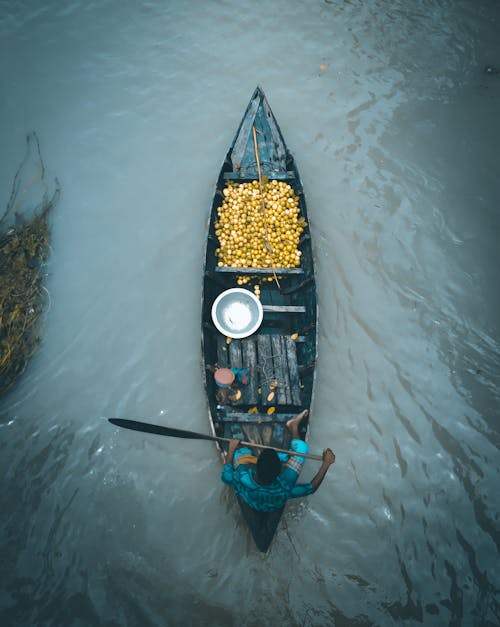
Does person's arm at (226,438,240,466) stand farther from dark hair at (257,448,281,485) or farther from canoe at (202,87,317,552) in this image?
dark hair at (257,448,281,485)

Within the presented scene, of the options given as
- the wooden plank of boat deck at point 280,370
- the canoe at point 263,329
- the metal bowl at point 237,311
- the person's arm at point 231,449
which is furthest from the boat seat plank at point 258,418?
the metal bowl at point 237,311

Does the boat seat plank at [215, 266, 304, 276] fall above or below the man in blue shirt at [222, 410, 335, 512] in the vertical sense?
above

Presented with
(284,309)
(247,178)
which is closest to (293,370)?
(284,309)

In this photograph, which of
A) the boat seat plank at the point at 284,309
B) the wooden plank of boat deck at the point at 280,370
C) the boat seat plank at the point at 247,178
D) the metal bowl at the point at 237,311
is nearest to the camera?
the wooden plank of boat deck at the point at 280,370

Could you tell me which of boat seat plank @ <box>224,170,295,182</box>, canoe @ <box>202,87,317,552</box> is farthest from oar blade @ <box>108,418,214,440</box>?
boat seat plank @ <box>224,170,295,182</box>

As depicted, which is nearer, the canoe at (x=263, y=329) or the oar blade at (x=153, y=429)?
the oar blade at (x=153, y=429)

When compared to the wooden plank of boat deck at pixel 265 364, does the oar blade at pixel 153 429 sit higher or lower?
lower

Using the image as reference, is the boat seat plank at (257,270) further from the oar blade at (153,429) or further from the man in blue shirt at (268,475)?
the oar blade at (153,429)
